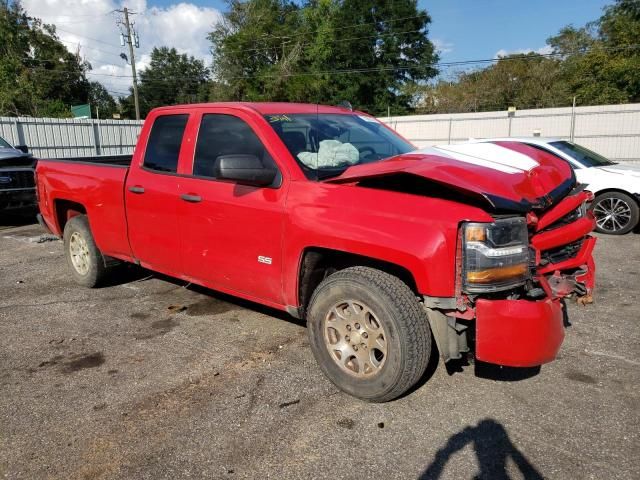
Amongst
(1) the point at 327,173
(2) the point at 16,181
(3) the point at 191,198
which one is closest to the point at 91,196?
(3) the point at 191,198

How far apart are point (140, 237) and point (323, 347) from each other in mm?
2225

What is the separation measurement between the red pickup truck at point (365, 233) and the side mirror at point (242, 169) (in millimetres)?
11

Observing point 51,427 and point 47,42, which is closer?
point 51,427

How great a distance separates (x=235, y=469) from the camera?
2645 millimetres

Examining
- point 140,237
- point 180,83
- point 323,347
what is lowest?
point 323,347

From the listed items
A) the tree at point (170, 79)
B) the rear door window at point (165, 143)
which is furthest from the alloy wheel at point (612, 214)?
the tree at point (170, 79)

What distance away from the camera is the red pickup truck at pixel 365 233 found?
2.82 meters

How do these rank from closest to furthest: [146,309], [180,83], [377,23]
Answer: [146,309], [377,23], [180,83]

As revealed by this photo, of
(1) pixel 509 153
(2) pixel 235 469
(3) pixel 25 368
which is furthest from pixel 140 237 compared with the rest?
(1) pixel 509 153

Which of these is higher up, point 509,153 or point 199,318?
point 509,153

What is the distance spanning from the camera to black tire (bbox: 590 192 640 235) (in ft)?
27.5

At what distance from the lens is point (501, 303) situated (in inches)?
110

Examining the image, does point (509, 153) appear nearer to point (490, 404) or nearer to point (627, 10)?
point (490, 404)

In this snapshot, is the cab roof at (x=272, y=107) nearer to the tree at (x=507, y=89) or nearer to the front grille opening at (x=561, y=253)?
the front grille opening at (x=561, y=253)
